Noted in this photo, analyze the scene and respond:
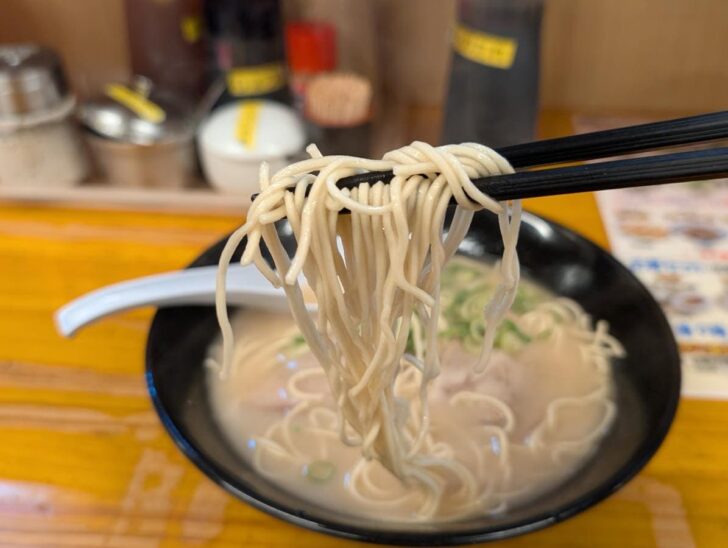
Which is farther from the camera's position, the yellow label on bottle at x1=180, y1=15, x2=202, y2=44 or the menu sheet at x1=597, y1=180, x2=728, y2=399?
the yellow label on bottle at x1=180, y1=15, x2=202, y2=44

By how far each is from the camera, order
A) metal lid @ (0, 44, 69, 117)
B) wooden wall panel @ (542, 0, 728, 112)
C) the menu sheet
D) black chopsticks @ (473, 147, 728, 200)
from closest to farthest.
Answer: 1. black chopsticks @ (473, 147, 728, 200)
2. the menu sheet
3. metal lid @ (0, 44, 69, 117)
4. wooden wall panel @ (542, 0, 728, 112)

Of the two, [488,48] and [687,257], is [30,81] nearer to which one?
[488,48]

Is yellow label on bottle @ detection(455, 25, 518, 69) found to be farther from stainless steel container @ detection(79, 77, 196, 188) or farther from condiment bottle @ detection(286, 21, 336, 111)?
stainless steel container @ detection(79, 77, 196, 188)

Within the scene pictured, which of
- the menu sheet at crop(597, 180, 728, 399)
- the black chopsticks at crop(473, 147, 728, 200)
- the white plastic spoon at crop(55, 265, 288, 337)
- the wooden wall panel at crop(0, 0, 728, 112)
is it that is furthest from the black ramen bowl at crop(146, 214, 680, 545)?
the wooden wall panel at crop(0, 0, 728, 112)

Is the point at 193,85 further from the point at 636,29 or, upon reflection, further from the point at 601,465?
the point at 601,465

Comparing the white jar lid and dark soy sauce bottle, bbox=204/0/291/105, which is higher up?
dark soy sauce bottle, bbox=204/0/291/105

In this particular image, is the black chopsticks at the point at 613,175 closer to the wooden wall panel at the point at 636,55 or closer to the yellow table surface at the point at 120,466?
the yellow table surface at the point at 120,466
